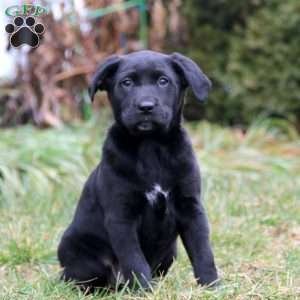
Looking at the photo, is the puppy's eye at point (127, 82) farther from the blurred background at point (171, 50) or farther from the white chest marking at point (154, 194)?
the blurred background at point (171, 50)

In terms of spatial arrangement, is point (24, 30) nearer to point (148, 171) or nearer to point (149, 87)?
point (149, 87)

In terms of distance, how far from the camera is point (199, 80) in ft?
11.3

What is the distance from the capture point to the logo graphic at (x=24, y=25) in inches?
138

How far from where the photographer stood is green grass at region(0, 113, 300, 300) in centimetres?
356

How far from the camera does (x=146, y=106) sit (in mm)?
3285

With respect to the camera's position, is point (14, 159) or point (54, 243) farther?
point (14, 159)

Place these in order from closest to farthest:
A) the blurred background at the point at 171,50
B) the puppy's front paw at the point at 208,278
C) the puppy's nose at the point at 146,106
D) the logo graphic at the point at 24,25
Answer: the puppy's nose at the point at 146,106 < the puppy's front paw at the point at 208,278 < the logo graphic at the point at 24,25 < the blurred background at the point at 171,50

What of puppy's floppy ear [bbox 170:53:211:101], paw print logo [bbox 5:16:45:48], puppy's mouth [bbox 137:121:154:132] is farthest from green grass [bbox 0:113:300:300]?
paw print logo [bbox 5:16:45:48]

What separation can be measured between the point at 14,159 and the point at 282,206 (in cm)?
223

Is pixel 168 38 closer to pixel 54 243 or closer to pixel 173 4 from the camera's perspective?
pixel 173 4

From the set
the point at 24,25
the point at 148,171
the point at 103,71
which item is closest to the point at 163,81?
the point at 103,71

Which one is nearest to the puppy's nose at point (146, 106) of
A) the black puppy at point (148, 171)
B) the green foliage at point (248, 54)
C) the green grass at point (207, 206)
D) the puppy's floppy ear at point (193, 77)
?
the black puppy at point (148, 171)

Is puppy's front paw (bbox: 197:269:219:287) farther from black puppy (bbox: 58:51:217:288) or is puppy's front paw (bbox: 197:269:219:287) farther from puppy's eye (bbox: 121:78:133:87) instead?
puppy's eye (bbox: 121:78:133:87)

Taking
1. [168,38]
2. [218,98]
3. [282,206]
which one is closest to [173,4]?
[168,38]
